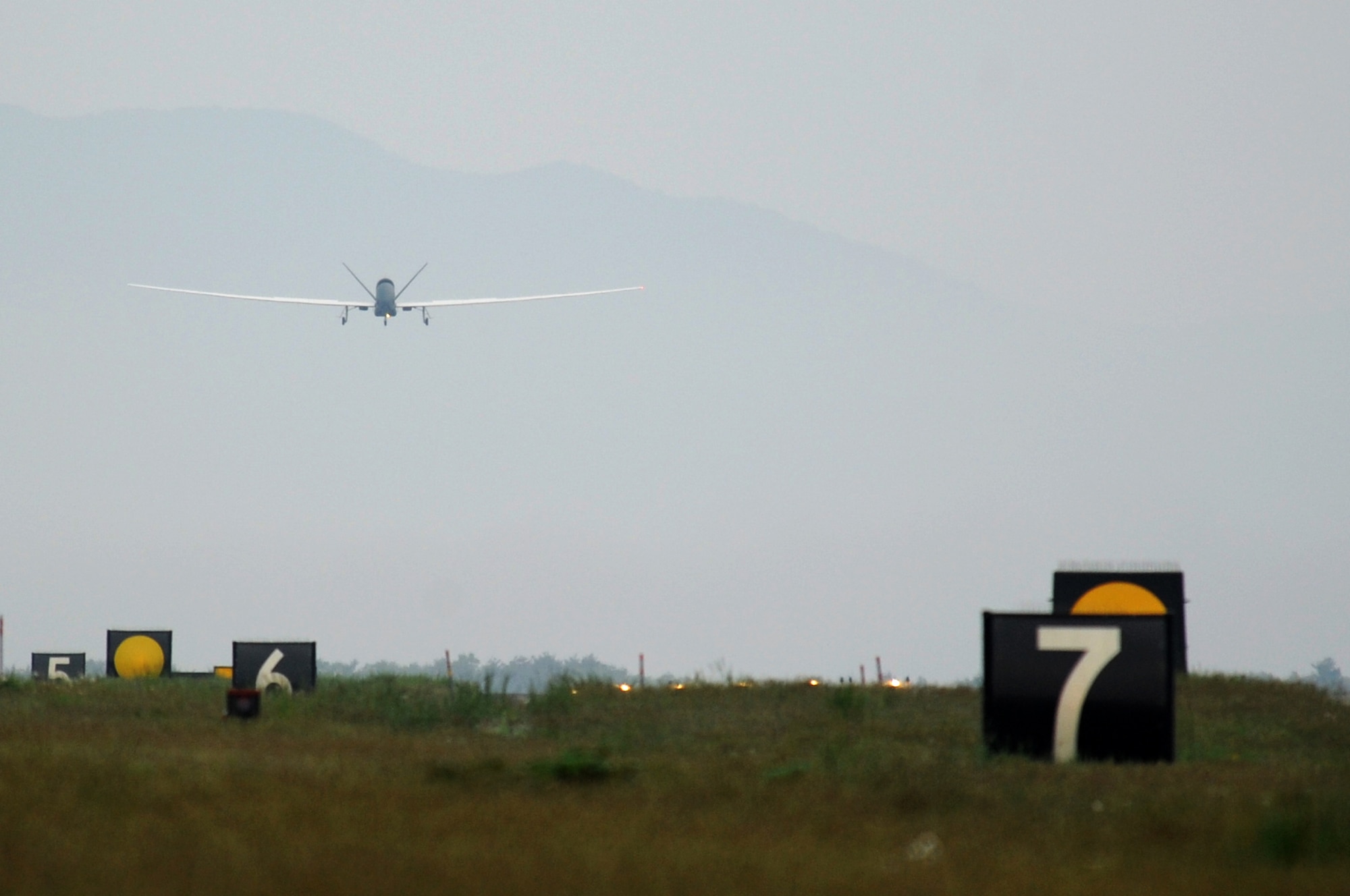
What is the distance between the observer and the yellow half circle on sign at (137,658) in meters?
40.8

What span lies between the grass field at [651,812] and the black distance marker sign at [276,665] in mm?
6820

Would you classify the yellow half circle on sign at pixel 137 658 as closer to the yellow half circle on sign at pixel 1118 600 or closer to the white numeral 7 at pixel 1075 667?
the yellow half circle on sign at pixel 1118 600

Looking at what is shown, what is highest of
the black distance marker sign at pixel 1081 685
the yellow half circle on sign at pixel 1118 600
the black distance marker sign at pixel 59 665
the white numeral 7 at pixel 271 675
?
the yellow half circle on sign at pixel 1118 600

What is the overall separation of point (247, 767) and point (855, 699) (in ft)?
34.7

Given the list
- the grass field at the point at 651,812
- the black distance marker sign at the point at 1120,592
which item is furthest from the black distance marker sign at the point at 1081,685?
the black distance marker sign at the point at 1120,592

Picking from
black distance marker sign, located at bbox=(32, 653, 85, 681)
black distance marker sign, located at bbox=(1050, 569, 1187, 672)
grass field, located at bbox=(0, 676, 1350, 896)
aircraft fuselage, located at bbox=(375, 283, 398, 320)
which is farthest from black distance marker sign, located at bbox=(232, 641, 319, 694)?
aircraft fuselage, located at bbox=(375, 283, 398, 320)

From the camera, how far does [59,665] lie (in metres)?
43.8

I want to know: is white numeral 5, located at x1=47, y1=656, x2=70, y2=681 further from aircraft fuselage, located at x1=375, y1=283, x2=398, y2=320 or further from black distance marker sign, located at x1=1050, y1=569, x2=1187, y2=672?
aircraft fuselage, located at x1=375, y1=283, x2=398, y2=320

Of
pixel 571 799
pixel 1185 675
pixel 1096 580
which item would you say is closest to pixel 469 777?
pixel 571 799

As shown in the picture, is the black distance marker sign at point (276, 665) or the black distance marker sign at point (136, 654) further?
the black distance marker sign at point (136, 654)

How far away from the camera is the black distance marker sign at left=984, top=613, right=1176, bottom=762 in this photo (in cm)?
1510

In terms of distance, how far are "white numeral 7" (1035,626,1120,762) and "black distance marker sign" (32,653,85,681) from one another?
1350 inches

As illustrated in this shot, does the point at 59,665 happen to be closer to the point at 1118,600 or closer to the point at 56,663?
the point at 56,663

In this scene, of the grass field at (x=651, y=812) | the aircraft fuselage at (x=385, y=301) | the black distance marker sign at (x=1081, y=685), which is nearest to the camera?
the grass field at (x=651, y=812)
